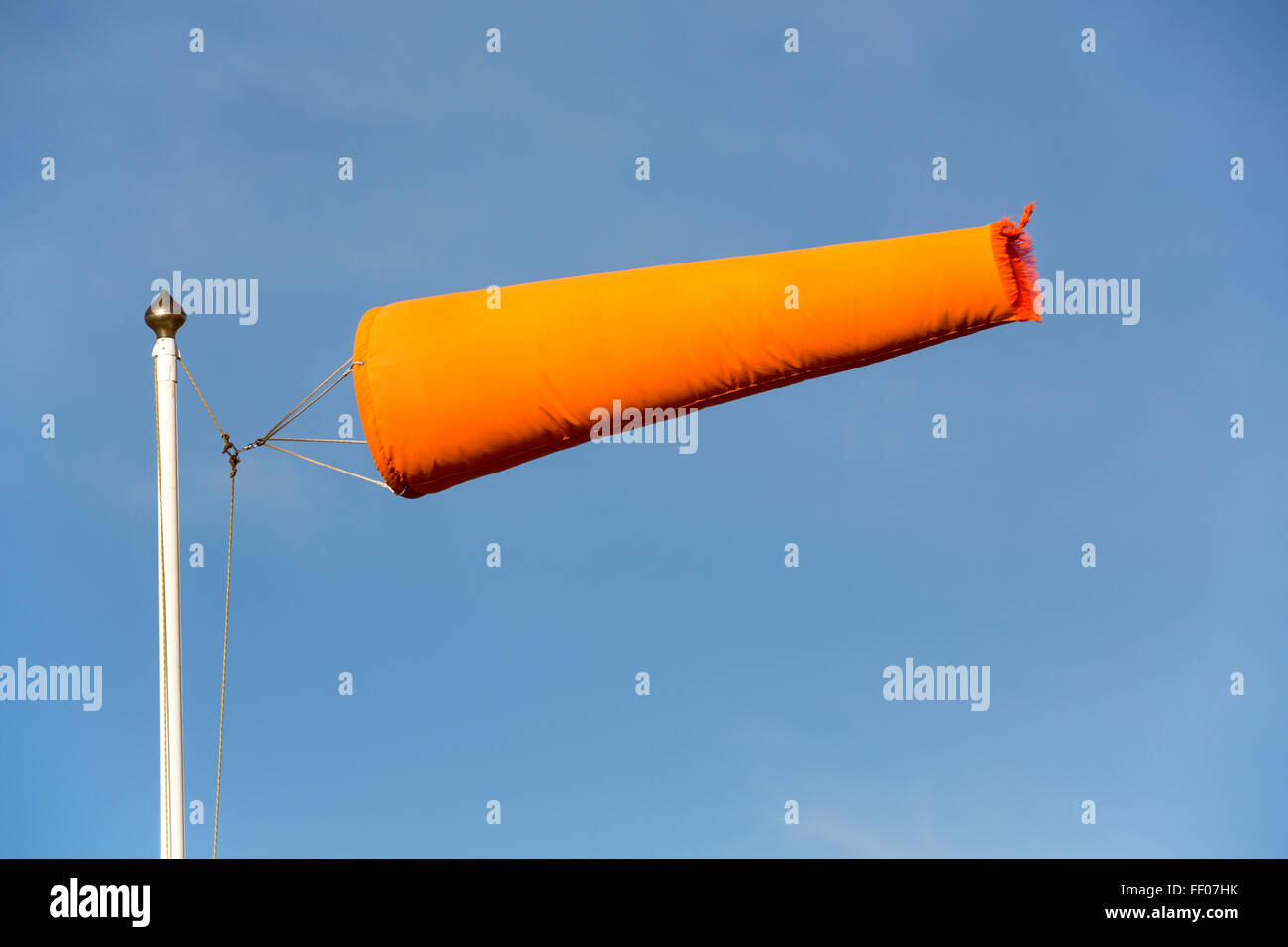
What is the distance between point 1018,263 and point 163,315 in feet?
20.3

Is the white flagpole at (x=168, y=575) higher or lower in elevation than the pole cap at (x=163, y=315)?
lower

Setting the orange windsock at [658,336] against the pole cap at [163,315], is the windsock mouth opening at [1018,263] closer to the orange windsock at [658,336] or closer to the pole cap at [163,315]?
the orange windsock at [658,336]

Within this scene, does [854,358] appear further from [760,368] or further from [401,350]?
[401,350]

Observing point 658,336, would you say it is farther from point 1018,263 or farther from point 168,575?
point 168,575

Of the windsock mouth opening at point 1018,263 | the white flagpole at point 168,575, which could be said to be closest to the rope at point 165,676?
the white flagpole at point 168,575

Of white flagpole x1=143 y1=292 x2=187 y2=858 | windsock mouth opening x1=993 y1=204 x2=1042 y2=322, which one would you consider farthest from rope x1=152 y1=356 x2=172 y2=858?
windsock mouth opening x1=993 y1=204 x2=1042 y2=322

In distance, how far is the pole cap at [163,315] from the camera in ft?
32.5

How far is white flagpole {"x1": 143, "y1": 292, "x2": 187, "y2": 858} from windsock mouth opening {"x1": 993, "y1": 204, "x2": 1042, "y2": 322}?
596cm

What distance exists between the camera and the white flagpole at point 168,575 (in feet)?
30.6

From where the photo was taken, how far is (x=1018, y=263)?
392 inches

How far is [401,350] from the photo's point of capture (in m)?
10.1

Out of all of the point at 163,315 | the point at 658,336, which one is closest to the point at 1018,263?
the point at 658,336
